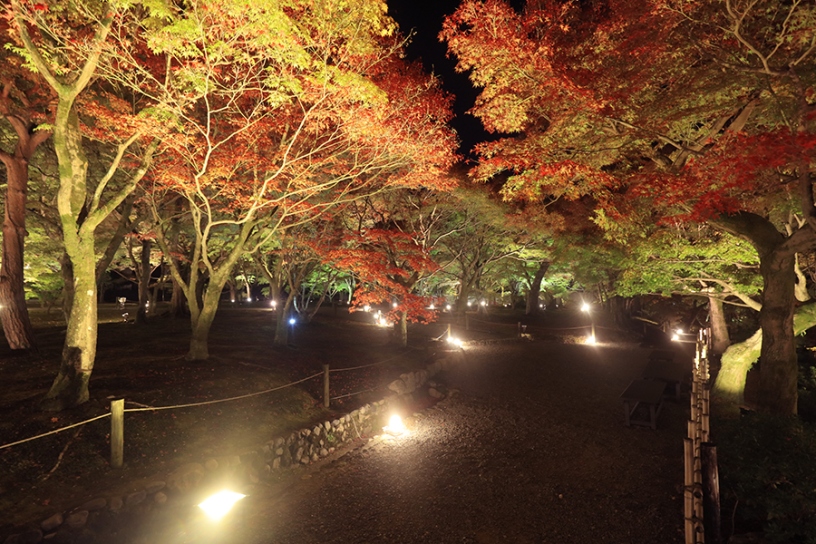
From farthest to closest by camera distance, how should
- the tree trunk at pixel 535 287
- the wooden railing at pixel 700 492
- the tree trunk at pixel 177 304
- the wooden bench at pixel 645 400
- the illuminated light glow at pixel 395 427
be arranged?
1. the tree trunk at pixel 535 287
2. the tree trunk at pixel 177 304
3. the illuminated light glow at pixel 395 427
4. the wooden bench at pixel 645 400
5. the wooden railing at pixel 700 492

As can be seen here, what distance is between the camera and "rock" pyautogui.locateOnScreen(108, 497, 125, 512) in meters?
5.13

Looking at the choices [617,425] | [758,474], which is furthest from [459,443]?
[758,474]

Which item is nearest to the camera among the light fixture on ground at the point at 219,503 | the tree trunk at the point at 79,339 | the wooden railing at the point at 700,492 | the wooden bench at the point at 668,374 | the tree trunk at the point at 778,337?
the wooden railing at the point at 700,492

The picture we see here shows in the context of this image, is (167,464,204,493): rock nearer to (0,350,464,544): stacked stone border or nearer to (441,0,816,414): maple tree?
(0,350,464,544): stacked stone border

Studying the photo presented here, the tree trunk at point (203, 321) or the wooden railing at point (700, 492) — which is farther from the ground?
the tree trunk at point (203, 321)

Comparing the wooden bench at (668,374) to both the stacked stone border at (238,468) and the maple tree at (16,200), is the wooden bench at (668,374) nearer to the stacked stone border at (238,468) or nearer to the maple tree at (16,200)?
the stacked stone border at (238,468)

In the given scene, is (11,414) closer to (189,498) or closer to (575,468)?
(189,498)

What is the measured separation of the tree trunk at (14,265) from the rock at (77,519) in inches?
332

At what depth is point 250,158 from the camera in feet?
33.6

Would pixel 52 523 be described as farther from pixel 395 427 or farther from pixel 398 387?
pixel 398 387

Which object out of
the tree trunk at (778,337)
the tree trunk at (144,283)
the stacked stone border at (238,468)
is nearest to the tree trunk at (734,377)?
the tree trunk at (778,337)

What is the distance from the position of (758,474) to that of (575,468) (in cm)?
274

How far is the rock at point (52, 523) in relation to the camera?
4.61 metres

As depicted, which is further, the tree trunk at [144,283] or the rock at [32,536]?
the tree trunk at [144,283]
